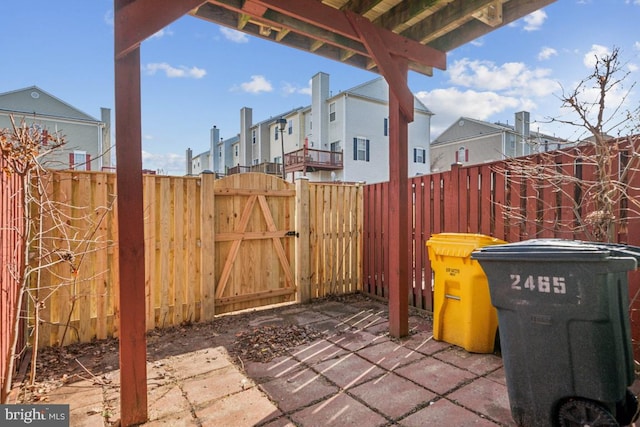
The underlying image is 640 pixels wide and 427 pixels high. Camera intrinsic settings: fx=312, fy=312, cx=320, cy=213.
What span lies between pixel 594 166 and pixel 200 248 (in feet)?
13.5

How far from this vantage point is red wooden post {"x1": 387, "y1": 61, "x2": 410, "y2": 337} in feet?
10.8

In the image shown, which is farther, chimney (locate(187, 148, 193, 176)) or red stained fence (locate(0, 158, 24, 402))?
chimney (locate(187, 148, 193, 176))

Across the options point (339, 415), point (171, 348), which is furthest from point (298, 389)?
point (171, 348)

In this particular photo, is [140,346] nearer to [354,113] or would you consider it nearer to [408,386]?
[408,386]

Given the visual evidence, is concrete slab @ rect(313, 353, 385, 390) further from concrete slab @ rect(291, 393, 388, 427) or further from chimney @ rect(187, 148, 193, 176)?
chimney @ rect(187, 148, 193, 176)

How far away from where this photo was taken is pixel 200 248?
388cm

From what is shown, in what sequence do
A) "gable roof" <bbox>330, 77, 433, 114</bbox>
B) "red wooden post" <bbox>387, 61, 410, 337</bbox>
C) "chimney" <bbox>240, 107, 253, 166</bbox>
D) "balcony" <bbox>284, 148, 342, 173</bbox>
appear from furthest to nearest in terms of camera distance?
"chimney" <bbox>240, 107, 253, 166</bbox> → "gable roof" <bbox>330, 77, 433, 114</bbox> → "balcony" <bbox>284, 148, 342, 173</bbox> → "red wooden post" <bbox>387, 61, 410, 337</bbox>

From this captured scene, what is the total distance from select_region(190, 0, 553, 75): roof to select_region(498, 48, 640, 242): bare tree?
3.16 ft

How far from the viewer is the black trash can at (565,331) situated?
5.12ft

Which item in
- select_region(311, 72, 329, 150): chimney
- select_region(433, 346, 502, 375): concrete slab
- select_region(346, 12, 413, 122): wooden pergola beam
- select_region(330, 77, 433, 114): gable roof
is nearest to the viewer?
select_region(433, 346, 502, 375): concrete slab

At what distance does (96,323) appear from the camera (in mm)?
3283

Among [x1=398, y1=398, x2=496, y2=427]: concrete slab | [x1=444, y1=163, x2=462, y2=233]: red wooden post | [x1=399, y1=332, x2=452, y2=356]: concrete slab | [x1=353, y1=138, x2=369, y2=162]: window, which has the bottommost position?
[x1=399, y1=332, x2=452, y2=356]: concrete slab

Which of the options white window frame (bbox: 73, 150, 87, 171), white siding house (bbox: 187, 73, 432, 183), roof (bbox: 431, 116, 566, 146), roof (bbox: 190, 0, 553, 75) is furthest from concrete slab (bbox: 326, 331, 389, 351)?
roof (bbox: 431, 116, 566, 146)

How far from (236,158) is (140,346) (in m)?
27.6
